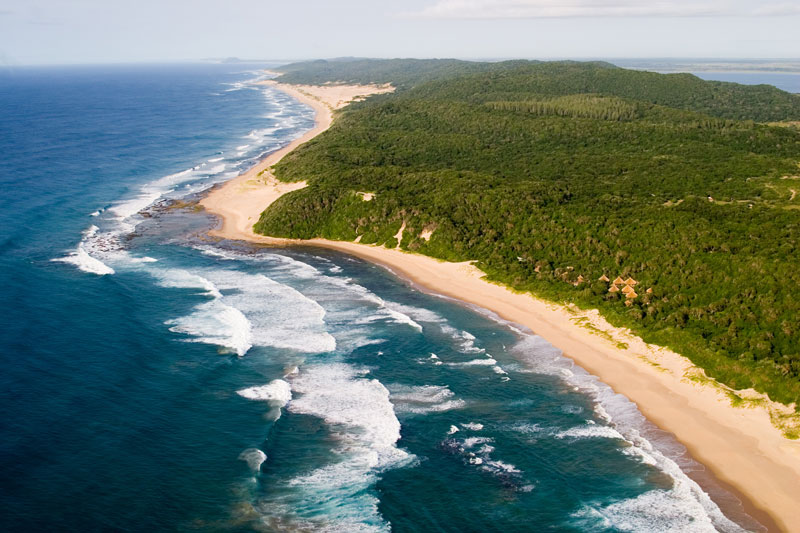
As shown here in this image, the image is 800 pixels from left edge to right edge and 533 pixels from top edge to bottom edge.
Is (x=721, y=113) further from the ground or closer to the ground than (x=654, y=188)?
further from the ground

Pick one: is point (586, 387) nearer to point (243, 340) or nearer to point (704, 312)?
point (704, 312)

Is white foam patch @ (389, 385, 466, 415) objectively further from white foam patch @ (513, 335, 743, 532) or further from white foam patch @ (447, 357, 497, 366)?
white foam patch @ (513, 335, 743, 532)

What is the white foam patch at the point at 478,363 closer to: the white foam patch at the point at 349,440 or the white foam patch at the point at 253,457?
the white foam patch at the point at 349,440

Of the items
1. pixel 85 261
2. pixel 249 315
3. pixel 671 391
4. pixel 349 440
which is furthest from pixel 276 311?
pixel 671 391

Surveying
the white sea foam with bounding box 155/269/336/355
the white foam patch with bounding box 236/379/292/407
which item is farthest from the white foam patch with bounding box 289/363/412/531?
the white sea foam with bounding box 155/269/336/355

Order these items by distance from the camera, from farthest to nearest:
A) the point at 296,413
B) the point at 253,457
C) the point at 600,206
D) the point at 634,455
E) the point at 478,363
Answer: the point at 600,206
the point at 478,363
the point at 296,413
the point at 634,455
the point at 253,457

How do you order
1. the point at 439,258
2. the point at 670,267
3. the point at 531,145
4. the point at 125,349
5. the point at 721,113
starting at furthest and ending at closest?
the point at 721,113, the point at 531,145, the point at 439,258, the point at 670,267, the point at 125,349

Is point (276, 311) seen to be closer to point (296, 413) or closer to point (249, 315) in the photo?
point (249, 315)

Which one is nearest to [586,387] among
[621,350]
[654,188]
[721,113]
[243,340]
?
[621,350]
